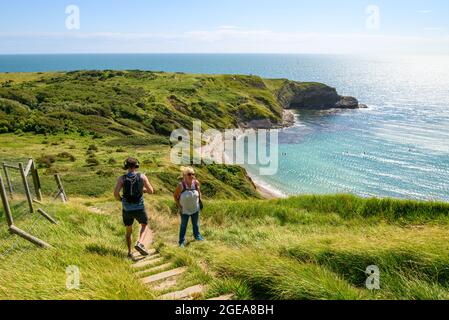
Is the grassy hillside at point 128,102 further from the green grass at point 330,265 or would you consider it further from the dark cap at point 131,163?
the green grass at point 330,265

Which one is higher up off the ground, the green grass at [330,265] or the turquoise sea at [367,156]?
the green grass at [330,265]

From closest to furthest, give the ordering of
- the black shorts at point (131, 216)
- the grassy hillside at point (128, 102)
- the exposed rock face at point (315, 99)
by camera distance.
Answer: the black shorts at point (131, 216) → the grassy hillside at point (128, 102) → the exposed rock face at point (315, 99)

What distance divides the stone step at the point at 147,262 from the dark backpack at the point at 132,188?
4.75 ft

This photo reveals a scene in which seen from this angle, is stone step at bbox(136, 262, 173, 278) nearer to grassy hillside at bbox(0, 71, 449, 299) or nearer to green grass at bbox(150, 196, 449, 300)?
grassy hillside at bbox(0, 71, 449, 299)

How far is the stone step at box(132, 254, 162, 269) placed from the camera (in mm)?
8289

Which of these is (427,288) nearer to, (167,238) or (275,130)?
(167,238)

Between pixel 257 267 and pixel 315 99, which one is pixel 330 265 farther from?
pixel 315 99

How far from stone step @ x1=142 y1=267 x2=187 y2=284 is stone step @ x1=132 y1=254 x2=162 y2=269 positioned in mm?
879

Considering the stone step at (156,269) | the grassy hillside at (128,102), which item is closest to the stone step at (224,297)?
the stone step at (156,269)

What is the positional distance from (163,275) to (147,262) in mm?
1346

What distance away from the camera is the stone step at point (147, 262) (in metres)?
Result: 8.29

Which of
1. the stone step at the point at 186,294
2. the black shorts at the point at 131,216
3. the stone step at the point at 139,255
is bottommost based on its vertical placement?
the stone step at the point at 139,255

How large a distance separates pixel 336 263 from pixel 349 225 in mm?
7573
